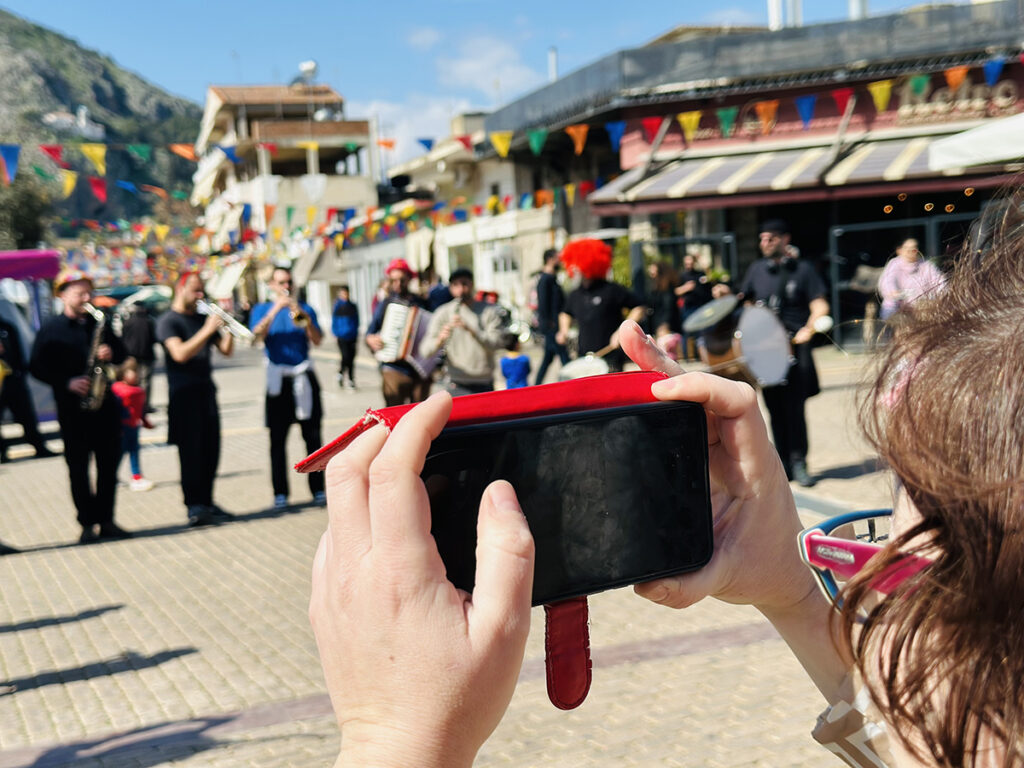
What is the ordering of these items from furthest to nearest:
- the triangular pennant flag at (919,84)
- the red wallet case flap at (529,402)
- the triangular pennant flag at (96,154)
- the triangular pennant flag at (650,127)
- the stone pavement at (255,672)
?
the triangular pennant flag at (650,127) < the triangular pennant flag at (919,84) < the triangular pennant flag at (96,154) < the stone pavement at (255,672) < the red wallet case flap at (529,402)

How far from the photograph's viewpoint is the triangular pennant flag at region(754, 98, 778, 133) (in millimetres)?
19875

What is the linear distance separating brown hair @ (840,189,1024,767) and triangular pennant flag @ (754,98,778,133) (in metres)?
A: 20.0

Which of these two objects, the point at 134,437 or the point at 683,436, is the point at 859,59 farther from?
the point at 683,436

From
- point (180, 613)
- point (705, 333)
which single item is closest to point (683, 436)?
point (180, 613)

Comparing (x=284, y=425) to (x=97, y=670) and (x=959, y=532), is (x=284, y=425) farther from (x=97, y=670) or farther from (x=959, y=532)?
(x=959, y=532)

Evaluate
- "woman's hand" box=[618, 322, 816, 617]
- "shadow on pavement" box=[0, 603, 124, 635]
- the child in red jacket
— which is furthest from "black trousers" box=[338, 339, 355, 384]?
"woman's hand" box=[618, 322, 816, 617]

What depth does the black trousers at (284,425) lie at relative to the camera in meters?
8.19

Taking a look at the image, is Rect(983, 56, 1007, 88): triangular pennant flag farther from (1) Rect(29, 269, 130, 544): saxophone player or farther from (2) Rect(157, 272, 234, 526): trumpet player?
(1) Rect(29, 269, 130, 544): saxophone player

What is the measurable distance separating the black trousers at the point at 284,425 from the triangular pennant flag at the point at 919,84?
14131mm

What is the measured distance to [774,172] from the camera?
18.9 metres

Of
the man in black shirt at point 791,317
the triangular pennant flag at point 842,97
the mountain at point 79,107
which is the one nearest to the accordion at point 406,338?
the man in black shirt at point 791,317

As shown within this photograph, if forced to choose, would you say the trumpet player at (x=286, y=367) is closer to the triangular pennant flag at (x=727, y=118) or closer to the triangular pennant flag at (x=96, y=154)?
the triangular pennant flag at (x=96, y=154)

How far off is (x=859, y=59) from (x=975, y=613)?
20.8m

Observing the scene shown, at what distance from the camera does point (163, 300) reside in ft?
182
